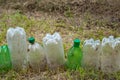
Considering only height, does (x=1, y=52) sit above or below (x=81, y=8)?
below

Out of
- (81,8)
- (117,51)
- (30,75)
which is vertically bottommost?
(30,75)

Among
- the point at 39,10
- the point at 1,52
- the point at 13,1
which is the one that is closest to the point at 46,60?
the point at 1,52

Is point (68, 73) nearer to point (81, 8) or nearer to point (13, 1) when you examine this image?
point (81, 8)

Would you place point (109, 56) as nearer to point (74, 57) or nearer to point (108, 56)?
point (108, 56)

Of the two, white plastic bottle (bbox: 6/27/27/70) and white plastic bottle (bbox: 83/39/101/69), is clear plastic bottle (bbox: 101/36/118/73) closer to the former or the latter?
white plastic bottle (bbox: 83/39/101/69)

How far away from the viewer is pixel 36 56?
245 centimetres

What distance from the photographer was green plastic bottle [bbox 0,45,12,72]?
97.9 inches

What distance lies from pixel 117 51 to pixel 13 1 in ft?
6.00

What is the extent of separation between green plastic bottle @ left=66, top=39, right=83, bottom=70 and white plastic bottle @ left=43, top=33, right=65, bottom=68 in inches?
2.3

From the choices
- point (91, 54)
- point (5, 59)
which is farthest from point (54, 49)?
point (5, 59)

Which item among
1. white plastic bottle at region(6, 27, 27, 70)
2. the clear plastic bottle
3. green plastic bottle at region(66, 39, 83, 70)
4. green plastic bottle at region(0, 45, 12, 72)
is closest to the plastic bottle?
the clear plastic bottle

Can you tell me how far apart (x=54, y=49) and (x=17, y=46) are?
0.96 feet

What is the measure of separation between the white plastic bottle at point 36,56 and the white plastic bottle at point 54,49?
0.16ft

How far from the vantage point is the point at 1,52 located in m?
2.48
